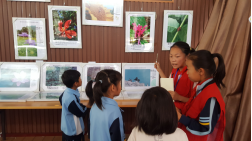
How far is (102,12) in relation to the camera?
2047 mm

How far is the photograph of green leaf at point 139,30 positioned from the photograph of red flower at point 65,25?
2.48 ft

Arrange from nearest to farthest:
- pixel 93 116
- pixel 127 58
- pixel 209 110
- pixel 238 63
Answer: pixel 209 110 → pixel 93 116 → pixel 238 63 → pixel 127 58

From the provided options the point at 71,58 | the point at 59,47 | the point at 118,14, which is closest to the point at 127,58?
the point at 118,14

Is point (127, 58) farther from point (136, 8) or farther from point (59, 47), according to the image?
point (59, 47)

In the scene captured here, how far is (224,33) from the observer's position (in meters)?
1.68

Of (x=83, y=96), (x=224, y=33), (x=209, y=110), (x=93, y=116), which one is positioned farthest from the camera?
(x=83, y=96)

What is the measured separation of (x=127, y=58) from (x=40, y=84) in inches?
47.8

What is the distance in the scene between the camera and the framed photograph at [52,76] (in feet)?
6.77

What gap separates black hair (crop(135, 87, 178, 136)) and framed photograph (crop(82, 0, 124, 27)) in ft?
5.02

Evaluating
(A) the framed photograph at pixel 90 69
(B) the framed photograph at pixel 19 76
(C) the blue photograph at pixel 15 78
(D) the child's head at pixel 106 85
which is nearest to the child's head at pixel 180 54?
(D) the child's head at pixel 106 85

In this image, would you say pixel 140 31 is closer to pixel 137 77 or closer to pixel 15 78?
pixel 137 77

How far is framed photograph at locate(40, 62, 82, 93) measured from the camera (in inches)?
81.2

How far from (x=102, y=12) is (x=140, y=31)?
562mm

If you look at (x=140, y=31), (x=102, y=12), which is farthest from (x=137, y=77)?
(x=102, y=12)
